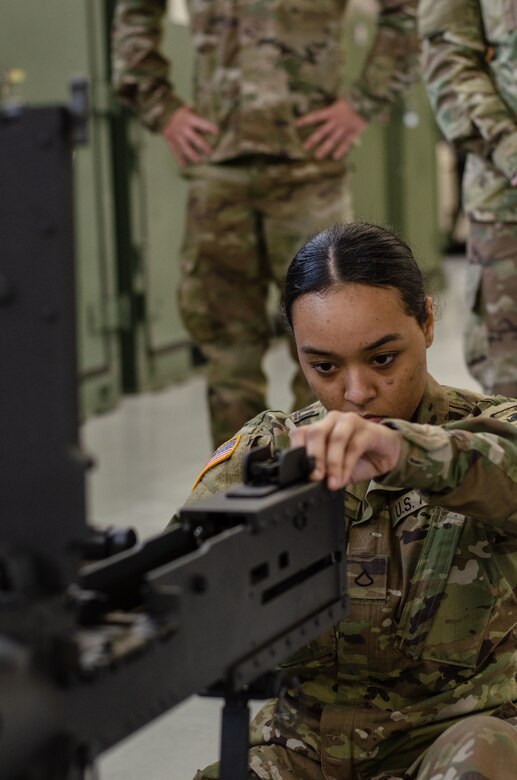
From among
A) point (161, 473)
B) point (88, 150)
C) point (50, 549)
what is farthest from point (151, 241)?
point (50, 549)

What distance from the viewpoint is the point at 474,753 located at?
149 cm

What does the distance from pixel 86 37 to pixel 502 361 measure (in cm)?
321

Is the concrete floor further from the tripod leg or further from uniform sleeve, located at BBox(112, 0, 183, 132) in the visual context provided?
uniform sleeve, located at BBox(112, 0, 183, 132)

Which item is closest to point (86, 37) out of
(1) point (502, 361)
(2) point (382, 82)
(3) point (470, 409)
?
(2) point (382, 82)

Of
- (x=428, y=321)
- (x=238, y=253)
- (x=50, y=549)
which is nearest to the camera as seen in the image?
(x=50, y=549)

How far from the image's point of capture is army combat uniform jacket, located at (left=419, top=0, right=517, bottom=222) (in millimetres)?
2879

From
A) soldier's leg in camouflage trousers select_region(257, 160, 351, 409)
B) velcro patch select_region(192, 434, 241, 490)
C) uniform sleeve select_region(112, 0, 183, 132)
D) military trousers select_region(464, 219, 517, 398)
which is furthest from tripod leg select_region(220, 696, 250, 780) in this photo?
uniform sleeve select_region(112, 0, 183, 132)

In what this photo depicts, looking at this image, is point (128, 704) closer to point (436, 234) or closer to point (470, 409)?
point (470, 409)

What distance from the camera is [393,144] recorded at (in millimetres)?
8961

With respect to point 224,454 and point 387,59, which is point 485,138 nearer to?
point 387,59

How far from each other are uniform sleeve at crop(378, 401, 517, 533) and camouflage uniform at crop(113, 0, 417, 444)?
202cm

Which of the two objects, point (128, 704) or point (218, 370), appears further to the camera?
point (218, 370)

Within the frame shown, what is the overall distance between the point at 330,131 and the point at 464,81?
67cm

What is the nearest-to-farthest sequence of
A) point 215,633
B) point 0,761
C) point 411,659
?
point 0,761, point 215,633, point 411,659
